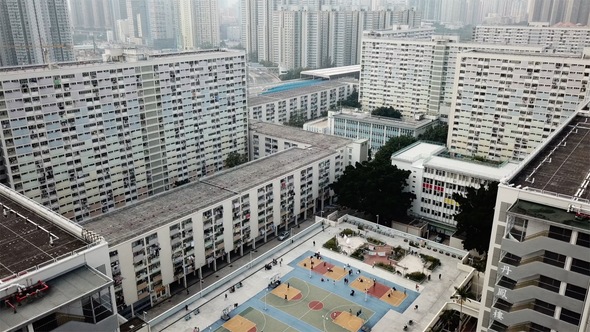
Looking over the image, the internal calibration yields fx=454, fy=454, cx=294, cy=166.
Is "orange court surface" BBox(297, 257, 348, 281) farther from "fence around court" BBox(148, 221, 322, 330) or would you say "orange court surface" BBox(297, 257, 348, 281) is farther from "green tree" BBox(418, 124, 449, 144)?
"green tree" BBox(418, 124, 449, 144)

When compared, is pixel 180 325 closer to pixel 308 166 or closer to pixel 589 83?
pixel 308 166

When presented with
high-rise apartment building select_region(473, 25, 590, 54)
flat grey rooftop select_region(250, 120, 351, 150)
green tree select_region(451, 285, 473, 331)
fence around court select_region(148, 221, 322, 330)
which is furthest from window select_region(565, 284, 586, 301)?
high-rise apartment building select_region(473, 25, 590, 54)

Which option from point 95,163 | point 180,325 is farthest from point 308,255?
point 95,163

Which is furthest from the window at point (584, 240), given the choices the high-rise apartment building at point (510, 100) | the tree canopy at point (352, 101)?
the tree canopy at point (352, 101)

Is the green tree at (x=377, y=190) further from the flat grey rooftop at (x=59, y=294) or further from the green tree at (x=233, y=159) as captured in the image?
the flat grey rooftop at (x=59, y=294)

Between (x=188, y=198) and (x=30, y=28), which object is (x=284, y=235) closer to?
(x=188, y=198)

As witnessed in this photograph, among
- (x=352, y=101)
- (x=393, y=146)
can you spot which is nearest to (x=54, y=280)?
(x=393, y=146)
